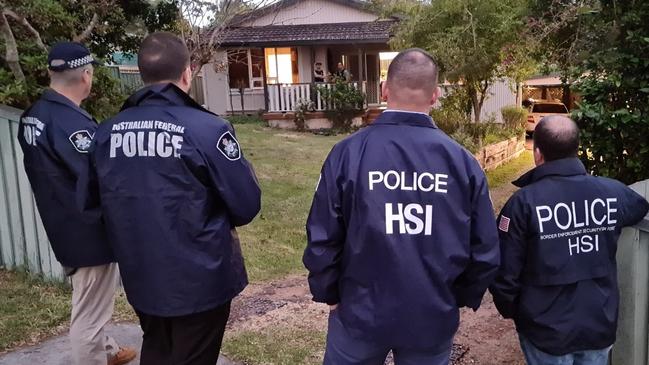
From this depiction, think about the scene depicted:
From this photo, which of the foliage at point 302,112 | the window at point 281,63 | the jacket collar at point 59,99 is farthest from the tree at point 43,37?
the window at point 281,63

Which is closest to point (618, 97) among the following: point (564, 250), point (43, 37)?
point (564, 250)

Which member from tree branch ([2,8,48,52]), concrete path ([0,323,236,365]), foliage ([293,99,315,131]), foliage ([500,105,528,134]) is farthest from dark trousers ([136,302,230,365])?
foliage ([293,99,315,131])

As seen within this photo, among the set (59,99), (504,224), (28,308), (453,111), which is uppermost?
(59,99)

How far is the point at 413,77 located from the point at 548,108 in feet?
64.9

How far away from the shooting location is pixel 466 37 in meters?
11.1

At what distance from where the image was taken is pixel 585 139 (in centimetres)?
380

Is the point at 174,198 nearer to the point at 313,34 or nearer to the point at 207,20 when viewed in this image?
the point at 207,20

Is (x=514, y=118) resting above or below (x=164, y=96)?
below

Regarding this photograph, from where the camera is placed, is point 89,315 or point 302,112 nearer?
point 89,315

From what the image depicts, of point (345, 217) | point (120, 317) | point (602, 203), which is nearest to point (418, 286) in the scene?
point (345, 217)

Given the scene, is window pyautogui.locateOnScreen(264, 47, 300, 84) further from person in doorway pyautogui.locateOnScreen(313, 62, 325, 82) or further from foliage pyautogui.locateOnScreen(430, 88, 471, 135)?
foliage pyautogui.locateOnScreen(430, 88, 471, 135)

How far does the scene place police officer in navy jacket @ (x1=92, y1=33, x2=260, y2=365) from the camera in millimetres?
2510

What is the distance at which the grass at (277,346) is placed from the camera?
3.88 meters

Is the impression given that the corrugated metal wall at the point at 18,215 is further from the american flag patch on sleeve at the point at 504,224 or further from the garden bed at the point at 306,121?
the garden bed at the point at 306,121
